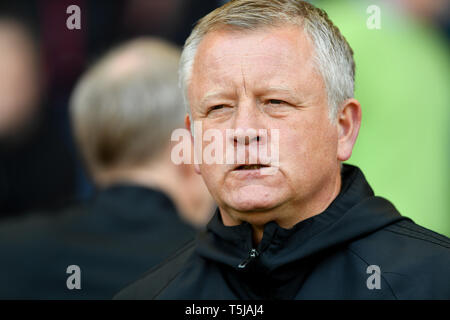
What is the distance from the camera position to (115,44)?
502 centimetres

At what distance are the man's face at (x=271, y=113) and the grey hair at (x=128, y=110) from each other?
0.86 m

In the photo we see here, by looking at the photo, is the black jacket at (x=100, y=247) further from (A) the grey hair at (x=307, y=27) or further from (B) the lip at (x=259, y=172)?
(B) the lip at (x=259, y=172)

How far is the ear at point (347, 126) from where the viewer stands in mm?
2541

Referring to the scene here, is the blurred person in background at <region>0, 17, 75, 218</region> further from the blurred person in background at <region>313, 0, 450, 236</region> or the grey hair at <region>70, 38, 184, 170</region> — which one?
the blurred person in background at <region>313, 0, 450, 236</region>

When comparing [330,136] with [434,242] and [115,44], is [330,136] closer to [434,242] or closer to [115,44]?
[434,242]

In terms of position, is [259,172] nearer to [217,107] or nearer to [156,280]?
[217,107]

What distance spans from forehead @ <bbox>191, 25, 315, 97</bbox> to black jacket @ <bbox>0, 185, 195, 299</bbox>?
974mm

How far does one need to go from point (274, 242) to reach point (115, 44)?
114 inches

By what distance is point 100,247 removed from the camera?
3322 millimetres

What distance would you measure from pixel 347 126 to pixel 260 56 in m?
0.39

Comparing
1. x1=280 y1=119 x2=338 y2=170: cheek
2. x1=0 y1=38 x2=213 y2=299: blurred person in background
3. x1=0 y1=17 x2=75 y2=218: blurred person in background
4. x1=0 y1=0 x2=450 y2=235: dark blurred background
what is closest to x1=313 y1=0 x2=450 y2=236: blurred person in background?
x1=0 y1=0 x2=450 y2=235: dark blurred background

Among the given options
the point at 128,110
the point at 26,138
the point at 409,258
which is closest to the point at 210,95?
the point at 409,258

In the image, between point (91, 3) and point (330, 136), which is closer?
point (330, 136)

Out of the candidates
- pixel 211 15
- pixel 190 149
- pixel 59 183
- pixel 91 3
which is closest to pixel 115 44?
pixel 91 3
